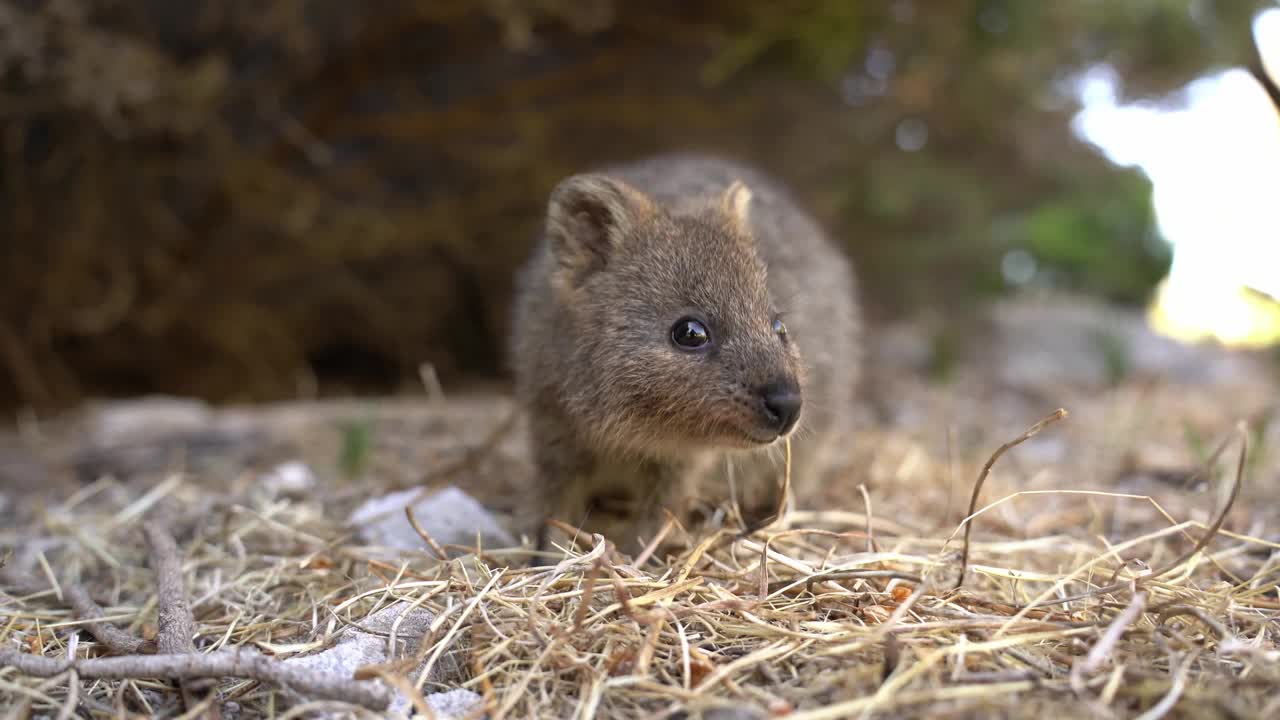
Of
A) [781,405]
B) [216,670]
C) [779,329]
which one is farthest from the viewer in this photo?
[779,329]

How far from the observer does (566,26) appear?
725 cm

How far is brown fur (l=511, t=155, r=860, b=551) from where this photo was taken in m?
3.48

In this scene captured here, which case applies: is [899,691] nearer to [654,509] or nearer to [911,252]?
[654,509]

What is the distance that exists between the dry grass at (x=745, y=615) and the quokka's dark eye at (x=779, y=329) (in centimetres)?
79

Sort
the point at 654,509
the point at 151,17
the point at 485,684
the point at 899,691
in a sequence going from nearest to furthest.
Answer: the point at 899,691
the point at 485,684
the point at 654,509
the point at 151,17

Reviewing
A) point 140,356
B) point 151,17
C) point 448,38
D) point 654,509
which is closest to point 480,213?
point 448,38

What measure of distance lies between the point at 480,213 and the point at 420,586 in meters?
5.78

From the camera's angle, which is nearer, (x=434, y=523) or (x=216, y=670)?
(x=216, y=670)

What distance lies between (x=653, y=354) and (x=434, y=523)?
1.23 meters

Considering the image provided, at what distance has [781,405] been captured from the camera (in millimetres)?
3266

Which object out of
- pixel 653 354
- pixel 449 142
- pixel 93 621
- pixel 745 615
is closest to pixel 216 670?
pixel 93 621

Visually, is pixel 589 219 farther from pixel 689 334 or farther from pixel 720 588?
pixel 720 588

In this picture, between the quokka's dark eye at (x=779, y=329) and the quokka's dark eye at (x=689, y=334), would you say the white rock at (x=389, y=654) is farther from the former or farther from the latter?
the quokka's dark eye at (x=779, y=329)

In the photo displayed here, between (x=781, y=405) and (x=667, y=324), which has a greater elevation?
(x=667, y=324)
